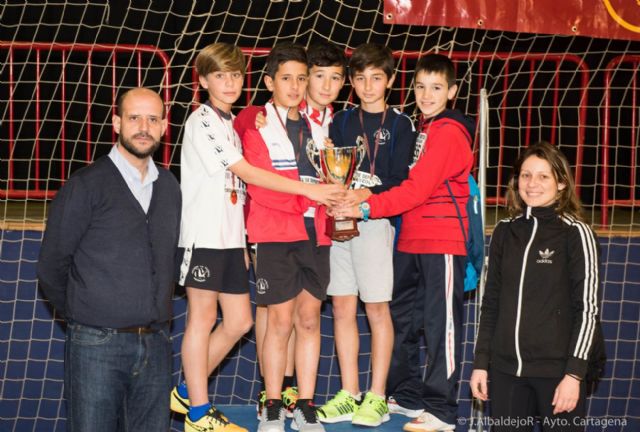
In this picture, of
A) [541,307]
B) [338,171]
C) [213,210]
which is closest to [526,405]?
[541,307]

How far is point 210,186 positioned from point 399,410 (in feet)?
4.38

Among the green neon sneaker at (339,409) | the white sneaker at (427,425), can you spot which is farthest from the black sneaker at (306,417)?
the white sneaker at (427,425)

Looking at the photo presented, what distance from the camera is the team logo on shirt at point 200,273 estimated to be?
3461 millimetres

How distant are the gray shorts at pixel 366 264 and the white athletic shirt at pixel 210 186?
17.5 inches

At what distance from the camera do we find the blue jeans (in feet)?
9.09

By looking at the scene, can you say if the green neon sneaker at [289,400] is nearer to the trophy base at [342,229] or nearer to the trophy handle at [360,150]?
the trophy base at [342,229]

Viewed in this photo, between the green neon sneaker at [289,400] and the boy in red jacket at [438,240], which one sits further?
the green neon sneaker at [289,400]

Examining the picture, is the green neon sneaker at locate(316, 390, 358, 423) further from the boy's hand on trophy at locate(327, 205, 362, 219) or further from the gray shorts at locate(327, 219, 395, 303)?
the boy's hand on trophy at locate(327, 205, 362, 219)

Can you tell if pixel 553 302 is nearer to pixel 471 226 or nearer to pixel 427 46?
pixel 471 226

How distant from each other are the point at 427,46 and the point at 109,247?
14.0ft

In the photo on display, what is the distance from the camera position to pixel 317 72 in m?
3.63

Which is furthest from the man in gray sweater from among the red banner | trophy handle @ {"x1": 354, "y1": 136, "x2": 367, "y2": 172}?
the red banner

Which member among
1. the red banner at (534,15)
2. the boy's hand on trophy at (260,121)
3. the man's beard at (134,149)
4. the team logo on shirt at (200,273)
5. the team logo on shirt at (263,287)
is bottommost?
the team logo on shirt at (263,287)

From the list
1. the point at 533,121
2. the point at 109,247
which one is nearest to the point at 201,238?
the point at 109,247
